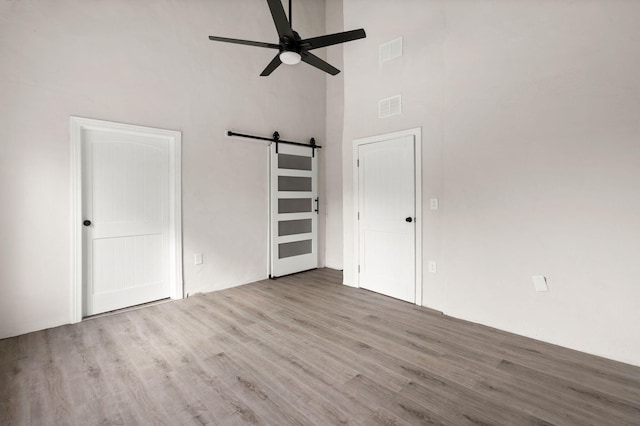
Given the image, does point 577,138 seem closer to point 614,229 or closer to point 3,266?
point 614,229

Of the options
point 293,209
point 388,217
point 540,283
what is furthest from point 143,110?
point 540,283

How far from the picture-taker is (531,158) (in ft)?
9.30

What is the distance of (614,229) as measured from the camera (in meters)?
2.45

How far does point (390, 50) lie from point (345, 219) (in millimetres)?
2289

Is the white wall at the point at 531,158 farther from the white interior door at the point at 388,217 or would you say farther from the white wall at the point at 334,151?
the white wall at the point at 334,151

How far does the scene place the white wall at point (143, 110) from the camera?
290 centimetres

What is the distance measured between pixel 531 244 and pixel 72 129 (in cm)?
454

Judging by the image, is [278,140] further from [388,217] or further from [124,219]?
[124,219]

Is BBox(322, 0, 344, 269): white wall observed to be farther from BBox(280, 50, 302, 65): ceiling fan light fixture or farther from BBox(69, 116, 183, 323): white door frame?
BBox(280, 50, 302, 65): ceiling fan light fixture

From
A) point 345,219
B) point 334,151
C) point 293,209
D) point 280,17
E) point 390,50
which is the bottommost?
point 345,219

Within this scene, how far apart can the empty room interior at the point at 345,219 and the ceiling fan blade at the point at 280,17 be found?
2 cm

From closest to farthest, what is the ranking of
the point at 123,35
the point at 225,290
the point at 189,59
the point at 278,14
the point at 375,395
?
the point at 375,395, the point at 278,14, the point at 123,35, the point at 189,59, the point at 225,290

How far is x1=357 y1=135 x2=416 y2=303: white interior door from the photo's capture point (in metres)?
3.79

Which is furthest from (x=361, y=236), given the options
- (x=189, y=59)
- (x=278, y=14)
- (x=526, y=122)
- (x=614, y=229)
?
(x=189, y=59)
